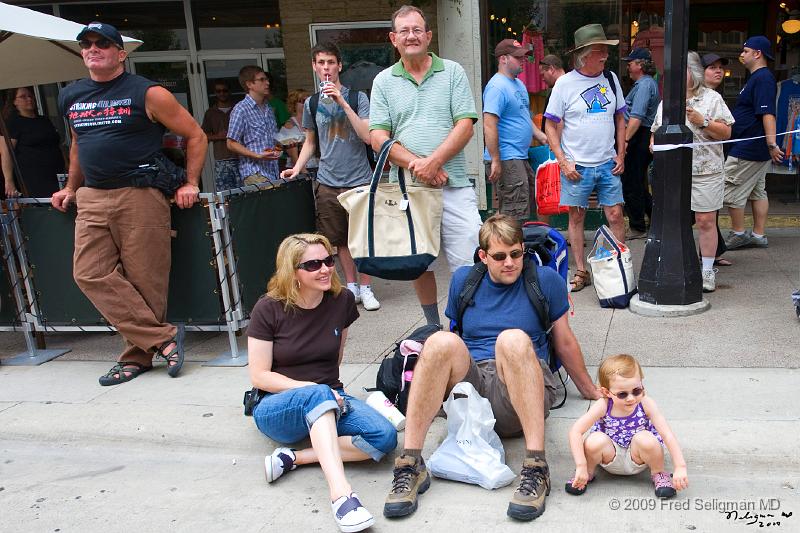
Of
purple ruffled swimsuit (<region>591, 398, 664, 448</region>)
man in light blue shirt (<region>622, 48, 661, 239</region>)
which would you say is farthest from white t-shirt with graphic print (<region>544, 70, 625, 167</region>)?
purple ruffled swimsuit (<region>591, 398, 664, 448</region>)

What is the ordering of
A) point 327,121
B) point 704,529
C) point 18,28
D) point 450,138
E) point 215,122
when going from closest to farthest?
point 704,529, point 450,138, point 18,28, point 327,121, point 215,122

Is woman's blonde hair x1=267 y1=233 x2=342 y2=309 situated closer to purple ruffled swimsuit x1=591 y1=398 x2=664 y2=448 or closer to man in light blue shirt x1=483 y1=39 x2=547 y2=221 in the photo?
purple ruffled swimsuit x1=591 y1=398 x2=664 y2=448

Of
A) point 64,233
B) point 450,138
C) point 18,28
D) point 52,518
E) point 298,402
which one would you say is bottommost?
point 52,518

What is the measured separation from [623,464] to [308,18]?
6.80m

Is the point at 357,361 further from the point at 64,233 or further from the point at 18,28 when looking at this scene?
the point at 18,28

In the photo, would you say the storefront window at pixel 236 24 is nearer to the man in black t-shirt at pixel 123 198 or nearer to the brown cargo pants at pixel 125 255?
the man in black t-shirt at pixel 123 198

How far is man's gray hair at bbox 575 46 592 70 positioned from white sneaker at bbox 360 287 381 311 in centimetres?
231

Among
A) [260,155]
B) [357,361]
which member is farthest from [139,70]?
[357,361]

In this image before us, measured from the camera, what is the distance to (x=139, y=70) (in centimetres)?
999

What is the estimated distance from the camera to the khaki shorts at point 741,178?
651cm

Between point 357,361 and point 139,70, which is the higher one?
point 139,70

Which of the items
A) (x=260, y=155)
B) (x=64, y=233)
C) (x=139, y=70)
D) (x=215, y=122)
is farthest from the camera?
(x=139, y=70)

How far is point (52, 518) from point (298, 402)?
3.93 feet

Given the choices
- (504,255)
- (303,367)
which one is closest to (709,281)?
(504,255)
